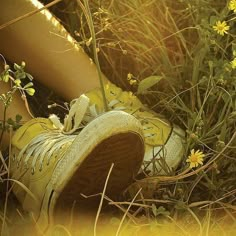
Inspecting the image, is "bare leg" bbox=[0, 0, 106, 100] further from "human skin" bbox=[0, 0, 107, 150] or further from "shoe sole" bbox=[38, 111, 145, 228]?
"shoe sole" bbox=[38, 111, 145, 228]

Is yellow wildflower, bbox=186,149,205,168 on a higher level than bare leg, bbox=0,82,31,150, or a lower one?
lower

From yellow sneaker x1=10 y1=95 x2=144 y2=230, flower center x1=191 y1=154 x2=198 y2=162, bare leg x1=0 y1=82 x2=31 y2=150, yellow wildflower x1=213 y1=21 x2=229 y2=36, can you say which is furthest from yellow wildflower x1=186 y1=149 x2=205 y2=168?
bare leg x1=0 y1=82 x2=31 y2=150

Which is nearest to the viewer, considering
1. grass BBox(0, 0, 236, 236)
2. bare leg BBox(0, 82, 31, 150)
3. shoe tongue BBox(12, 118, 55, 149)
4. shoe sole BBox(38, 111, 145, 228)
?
shoe sole BBox(38, 111, 145, 228)

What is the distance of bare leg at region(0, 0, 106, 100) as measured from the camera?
1553 millimetres

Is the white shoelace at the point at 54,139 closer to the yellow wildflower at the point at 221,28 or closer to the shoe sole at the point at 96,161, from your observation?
the shoe sole at the point at 96,161

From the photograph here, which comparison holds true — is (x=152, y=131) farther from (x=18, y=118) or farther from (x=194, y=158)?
(x=18, y=118)

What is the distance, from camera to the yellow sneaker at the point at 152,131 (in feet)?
4.43

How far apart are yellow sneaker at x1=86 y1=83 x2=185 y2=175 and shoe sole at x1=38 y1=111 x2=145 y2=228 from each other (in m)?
0.14

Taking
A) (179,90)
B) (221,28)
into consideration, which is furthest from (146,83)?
(221,28)

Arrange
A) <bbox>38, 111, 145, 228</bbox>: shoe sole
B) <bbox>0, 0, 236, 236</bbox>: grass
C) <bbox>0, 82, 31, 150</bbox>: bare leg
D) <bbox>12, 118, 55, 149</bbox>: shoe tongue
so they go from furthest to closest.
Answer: <bbox>0, 82, 31, 150</bbox>: bare leg → <bbox>12, 118, 55, 149</bbox>: shoe tongue → <bbox>0, 0, 236, 236</bbox>: grass → <bbox>38, 111, 145, 228</bbox>: shoe sole

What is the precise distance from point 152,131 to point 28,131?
25cm

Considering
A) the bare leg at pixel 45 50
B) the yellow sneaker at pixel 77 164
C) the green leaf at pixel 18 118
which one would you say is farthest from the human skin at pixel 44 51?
the yellow sneaker at pixel 77 164

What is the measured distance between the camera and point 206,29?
1.48 metres

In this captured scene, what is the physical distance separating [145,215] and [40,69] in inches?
18.9
